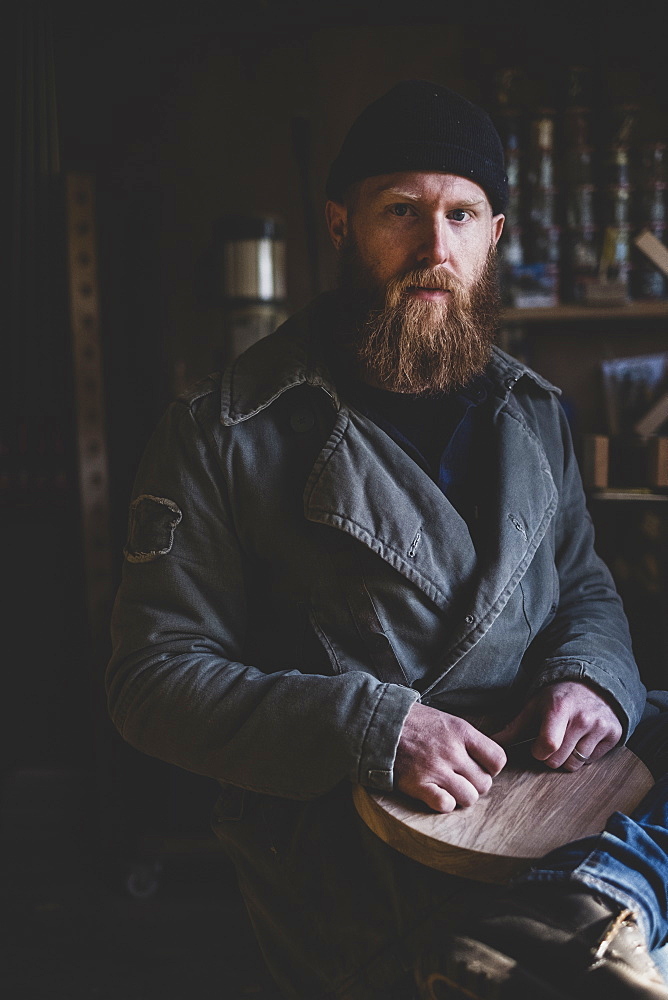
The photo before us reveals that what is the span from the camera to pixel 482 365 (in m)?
1.41

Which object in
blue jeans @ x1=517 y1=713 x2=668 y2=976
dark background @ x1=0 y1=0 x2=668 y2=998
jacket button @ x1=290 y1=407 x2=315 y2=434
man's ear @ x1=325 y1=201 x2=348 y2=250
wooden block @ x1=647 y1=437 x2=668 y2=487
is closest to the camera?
blue jeans @ x1=517 y1=713 x2=668 y2=976

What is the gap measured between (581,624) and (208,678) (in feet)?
1.94

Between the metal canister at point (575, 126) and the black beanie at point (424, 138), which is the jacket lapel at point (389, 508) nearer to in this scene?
the black beanie at point (424, 138)

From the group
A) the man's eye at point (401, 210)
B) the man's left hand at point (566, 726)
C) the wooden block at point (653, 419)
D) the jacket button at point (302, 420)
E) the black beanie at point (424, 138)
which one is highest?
the black beanie at point (424, 138)

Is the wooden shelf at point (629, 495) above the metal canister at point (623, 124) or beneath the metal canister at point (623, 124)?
beneath

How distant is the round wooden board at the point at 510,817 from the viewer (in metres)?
0.93

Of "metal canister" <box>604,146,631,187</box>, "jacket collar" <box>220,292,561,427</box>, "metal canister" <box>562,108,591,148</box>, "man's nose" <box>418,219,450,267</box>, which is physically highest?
"metal canister" <box>562,108,591,148</box>

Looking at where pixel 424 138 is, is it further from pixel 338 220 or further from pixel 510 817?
pixel 510 817

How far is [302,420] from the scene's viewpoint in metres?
1.28

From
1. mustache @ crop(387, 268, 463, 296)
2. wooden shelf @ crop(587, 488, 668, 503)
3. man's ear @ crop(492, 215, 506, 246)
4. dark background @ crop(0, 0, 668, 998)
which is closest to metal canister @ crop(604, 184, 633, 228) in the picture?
dark background @ crop(0, 0, 668, 998)

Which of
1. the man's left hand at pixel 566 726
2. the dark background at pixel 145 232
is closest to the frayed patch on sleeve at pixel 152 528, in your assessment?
the man's left hand at pixel 566 726

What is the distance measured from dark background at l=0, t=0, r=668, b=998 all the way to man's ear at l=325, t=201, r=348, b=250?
2.48 feet

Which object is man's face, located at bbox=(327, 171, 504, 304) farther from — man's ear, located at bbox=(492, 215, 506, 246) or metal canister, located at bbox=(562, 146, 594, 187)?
metal canister, located at bbox=(562, 146, 594, 187)

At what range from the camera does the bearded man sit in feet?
3.56
